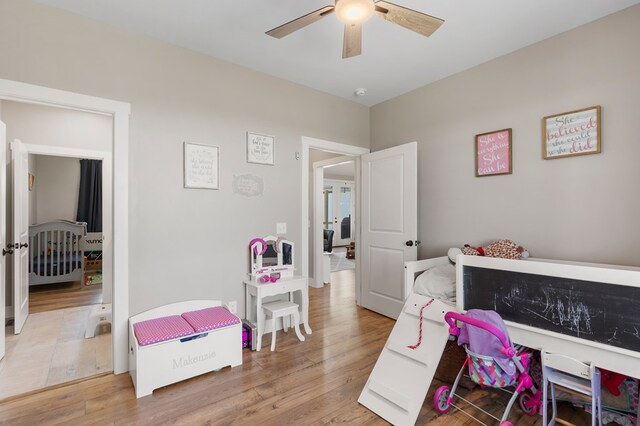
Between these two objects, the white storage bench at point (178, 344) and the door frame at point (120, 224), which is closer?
the white storage bench at point (178, 344)

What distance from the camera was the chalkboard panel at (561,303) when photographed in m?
1.45

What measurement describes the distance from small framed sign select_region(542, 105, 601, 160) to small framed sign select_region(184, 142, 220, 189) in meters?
2.76

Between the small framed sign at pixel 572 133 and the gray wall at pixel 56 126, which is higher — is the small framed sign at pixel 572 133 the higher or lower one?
the lower one

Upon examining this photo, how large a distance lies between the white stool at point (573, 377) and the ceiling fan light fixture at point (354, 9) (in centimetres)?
205

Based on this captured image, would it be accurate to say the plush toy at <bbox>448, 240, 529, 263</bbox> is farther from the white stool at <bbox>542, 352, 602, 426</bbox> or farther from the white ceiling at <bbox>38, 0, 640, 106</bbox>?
the white ceiling at <bbox>38, 0, 640, 106</bbox>

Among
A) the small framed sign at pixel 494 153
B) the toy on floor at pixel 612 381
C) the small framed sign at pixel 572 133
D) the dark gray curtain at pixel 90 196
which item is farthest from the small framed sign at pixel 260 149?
the dark gray curtain at pixel 90 196

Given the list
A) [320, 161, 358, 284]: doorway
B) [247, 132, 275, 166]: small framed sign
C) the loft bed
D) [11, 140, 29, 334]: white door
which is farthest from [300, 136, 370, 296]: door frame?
[320, 161, 358, 284]: doorway

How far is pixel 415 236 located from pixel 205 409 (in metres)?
2.35

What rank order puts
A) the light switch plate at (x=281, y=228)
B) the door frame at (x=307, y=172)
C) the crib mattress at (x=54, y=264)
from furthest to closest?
the crib mattress at (x=54, y=264) → the door frame at (x=307, y=172) → the light switch plate at (x=281, y=228)

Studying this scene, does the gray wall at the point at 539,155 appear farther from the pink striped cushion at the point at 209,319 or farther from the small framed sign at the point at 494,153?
the pink striped cushion at the point at 209,319

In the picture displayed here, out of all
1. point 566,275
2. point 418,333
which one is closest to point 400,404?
point 418,333

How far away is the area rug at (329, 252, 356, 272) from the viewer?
6367 millimetres

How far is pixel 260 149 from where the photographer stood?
302 centimetres

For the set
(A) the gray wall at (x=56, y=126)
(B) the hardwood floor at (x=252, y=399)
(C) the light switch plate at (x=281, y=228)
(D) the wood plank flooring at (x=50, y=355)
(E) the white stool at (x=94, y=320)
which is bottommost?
(B) the hardwood floor at (x=252, y=399)
